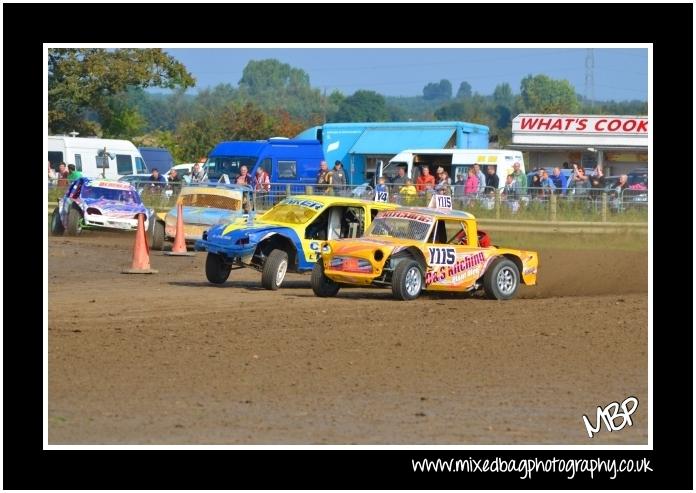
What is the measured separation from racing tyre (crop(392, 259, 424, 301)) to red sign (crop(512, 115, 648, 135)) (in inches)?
975

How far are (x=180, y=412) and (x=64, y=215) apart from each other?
729 inches

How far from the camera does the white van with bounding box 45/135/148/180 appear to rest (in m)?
39.3

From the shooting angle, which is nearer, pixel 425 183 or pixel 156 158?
pixel 425 183

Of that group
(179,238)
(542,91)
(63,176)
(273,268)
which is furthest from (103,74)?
(542,91)

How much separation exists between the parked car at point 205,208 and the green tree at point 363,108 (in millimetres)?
107211

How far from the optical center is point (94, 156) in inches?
1587

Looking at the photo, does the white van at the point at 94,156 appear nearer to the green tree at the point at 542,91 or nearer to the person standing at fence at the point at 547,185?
the person standing at fence at the point at 547,185

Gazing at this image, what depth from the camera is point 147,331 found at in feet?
42.5

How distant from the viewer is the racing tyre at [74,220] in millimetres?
26625

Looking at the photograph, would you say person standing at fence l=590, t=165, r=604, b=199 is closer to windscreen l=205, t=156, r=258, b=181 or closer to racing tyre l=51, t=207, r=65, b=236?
windscreen l=205, t=156, r=258, b=181

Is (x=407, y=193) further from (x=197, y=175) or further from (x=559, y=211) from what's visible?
(x=197, y=175)

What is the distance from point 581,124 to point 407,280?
25515mm

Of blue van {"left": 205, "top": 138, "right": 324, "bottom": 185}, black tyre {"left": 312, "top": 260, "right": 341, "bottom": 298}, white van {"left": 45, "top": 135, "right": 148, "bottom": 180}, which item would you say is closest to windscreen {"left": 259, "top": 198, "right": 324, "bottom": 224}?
black tyre {"left": 312, "top": 260, "right": 341, "bottom": 298}

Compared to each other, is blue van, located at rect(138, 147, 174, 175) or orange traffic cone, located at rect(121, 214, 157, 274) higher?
blue van, located at rect(138, 147, 174, 175)
